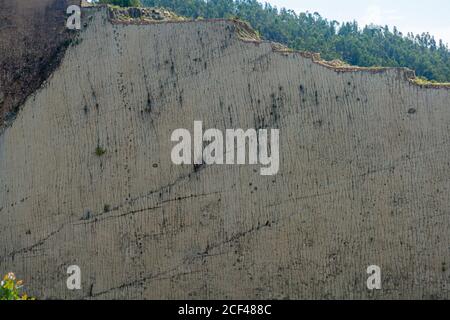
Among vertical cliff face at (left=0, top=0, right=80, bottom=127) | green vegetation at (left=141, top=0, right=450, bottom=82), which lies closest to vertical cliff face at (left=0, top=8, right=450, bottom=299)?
vertical cliff face at (left=0, top=0, right=80, bottom=127)

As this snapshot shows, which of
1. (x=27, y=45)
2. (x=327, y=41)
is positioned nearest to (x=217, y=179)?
(x=27, y=45)

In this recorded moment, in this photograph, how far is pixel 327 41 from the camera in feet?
105

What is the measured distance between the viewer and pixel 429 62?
1248 inches

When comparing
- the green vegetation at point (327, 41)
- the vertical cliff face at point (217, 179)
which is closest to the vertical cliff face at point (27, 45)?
the vertical cliff face at point (217, 179)

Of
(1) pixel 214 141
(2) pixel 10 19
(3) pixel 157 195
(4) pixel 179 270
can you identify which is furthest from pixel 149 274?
(2) pixel 10 19

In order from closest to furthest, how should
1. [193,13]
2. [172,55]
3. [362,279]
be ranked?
[362,279] → [172,55] → [193,13]

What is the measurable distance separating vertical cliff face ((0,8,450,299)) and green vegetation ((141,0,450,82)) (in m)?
11.1

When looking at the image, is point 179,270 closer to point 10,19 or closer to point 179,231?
point 179,231

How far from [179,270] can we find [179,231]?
90cm

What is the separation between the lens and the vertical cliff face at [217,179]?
1580cm

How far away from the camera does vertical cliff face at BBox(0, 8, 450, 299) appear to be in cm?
1580

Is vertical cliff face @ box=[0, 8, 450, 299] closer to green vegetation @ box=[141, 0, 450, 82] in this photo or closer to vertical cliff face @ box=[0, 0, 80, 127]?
vertical cliff face @ box=[0, 0, 80, 127]

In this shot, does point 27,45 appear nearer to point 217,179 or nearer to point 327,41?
point 217,179

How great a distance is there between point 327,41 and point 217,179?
17.3 meters
